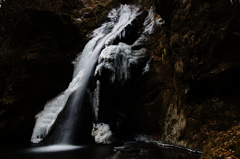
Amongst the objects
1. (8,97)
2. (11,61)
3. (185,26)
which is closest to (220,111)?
(185,26)

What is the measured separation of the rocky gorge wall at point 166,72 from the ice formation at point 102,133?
5.14 feet

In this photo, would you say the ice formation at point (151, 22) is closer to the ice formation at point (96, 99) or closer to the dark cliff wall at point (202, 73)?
the dark cliff wall at point (202, 73)

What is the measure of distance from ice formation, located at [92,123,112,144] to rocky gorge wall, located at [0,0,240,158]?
1.57 m

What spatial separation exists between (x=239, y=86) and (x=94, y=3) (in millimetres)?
18452

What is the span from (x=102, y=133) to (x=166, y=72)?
459 centimetres

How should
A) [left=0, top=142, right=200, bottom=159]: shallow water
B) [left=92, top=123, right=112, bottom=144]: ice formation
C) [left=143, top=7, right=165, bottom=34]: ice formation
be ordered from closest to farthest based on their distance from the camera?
1. [left=0, top=142, right=200, bottom=159]: shallow water
2. [left=92, top=123, right=112, bottom=144]: ice formation
3. [left=143, top=7, right=165, bottom=34]: ice formation

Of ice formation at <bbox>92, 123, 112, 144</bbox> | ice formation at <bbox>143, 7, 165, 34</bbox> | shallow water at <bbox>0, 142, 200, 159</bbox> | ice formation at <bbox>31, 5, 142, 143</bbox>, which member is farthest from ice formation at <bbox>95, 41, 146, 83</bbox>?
shallow water at <bbox>0, 142, 200, 159</bbox>

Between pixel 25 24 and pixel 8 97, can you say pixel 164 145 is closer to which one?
pixel 8 97

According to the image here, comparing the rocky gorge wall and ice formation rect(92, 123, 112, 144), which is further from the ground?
the rocky gorge wall

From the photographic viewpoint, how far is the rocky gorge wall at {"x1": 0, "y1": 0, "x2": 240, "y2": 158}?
430cm

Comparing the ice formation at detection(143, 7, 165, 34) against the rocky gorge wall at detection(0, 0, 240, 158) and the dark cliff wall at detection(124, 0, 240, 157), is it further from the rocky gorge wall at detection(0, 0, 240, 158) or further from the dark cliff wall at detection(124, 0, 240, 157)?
the dark cliff wall at detection(124, 0, 240, 157)

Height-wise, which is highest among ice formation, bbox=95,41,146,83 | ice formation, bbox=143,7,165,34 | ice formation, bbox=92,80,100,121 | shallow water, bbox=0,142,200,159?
ice formation, bbox=143,7,165,34

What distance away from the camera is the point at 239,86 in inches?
168

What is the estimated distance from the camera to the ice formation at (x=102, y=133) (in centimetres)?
688
